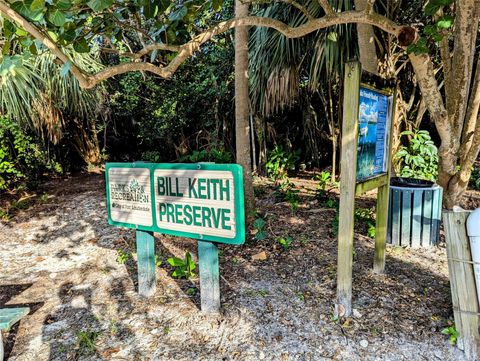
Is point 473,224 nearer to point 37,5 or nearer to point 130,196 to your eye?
point 130,196

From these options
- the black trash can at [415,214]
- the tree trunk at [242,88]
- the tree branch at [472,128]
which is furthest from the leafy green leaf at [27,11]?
the tree branch at [472,128]

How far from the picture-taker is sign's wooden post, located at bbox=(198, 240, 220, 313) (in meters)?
2.19

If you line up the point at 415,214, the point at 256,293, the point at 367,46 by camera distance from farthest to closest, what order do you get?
1. the point at 415,214
2. the point at 367,46
3. the point at 256,293

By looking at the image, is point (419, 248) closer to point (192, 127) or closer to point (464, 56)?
point (464, 56)

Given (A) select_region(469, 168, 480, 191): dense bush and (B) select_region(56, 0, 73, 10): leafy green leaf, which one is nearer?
(B) select_region(56, 0, 73, 10): leafy green leaf

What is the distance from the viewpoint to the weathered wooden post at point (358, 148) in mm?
1988

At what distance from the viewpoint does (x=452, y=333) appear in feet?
6.37

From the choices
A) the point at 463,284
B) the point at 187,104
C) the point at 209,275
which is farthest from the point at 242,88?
the point at 187,104

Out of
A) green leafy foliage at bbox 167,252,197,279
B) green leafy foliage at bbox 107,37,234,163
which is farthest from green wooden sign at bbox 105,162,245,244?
green leafy foliage at bbox 107,37,234,163

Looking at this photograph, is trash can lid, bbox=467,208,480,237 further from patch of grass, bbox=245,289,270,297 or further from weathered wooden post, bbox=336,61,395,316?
patch of grass, bbox=245,289,270,297

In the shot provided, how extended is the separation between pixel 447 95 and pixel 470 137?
Result: 556mm

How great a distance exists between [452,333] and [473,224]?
0.65 m

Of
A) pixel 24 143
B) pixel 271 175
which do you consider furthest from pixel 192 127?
pixel 24 143

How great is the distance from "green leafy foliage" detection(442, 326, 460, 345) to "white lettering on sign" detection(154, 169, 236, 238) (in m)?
1.32
